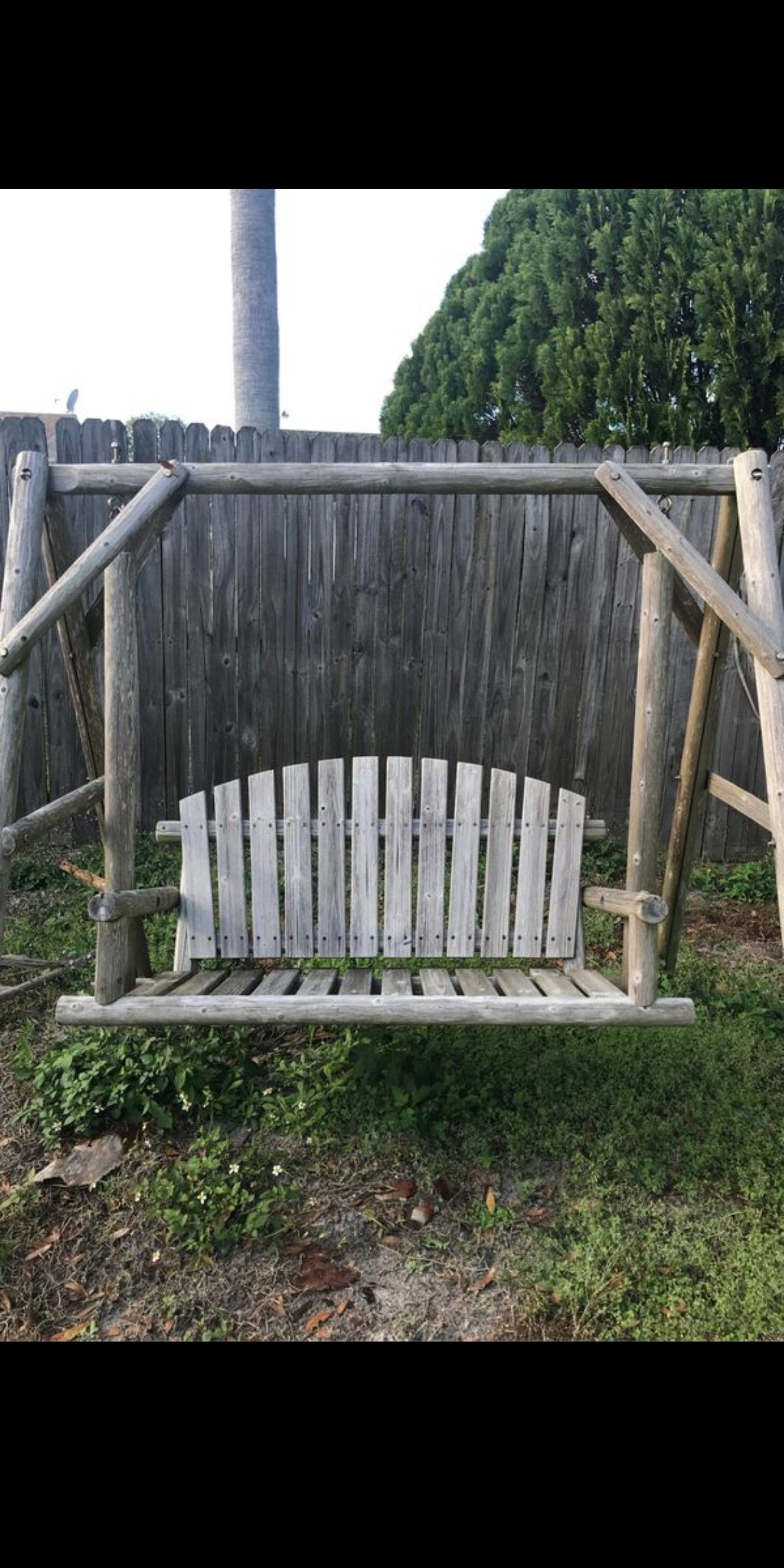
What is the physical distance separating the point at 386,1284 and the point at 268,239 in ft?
24.7

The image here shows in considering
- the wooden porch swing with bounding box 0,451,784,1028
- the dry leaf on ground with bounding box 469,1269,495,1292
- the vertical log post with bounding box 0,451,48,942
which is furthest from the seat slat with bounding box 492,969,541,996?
the vertical log post with bounding box 0,451,48,942

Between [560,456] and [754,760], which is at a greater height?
[560,456]

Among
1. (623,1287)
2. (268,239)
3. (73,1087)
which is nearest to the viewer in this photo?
(623,1287)

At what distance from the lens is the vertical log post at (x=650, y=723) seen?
114 inches

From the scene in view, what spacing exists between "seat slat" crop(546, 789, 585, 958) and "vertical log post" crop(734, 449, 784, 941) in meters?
0.66

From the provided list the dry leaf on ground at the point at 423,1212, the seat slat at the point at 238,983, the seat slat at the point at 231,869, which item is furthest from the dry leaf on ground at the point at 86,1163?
the dry leaf on ground at the point at 423,1212

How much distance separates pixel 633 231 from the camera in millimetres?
5500

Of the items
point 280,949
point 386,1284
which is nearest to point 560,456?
point 280,949

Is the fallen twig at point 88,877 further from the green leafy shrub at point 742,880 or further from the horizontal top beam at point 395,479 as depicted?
the green leafy shrub at point 742,880

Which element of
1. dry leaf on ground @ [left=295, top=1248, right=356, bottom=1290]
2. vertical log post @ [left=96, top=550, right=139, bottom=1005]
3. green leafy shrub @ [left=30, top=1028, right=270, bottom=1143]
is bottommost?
dry leaf on ground @ [left=295, top=1248, right=356, bottom=1290]

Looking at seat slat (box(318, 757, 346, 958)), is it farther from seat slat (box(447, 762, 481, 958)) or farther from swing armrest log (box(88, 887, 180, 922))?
swing armrest log (box(88, 887, 180, 922))

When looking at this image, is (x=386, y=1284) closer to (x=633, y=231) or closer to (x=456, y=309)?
(x=633, y=231)

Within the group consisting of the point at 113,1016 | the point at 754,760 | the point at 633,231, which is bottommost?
the point at 113,1016

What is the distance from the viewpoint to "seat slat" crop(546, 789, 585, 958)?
3152mm
